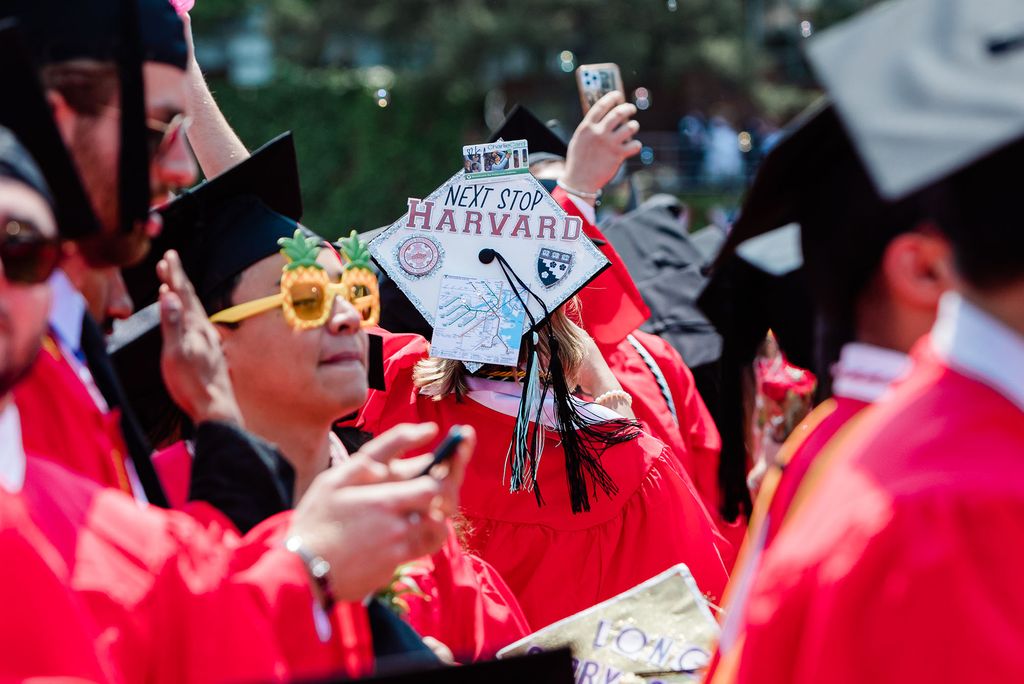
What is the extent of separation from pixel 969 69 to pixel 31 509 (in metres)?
1.33

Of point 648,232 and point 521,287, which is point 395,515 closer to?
point 521,287

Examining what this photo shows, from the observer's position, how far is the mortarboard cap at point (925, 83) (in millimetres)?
1486

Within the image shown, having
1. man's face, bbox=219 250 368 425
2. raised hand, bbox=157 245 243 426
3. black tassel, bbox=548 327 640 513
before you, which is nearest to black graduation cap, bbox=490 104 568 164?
black tassel, bbox=548 327 640 513

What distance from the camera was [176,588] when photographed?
1.95 meters

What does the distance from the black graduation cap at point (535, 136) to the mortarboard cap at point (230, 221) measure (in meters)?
1.88

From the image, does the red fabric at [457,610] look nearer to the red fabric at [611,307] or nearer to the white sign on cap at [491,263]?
the white sign on cap at [491,263]

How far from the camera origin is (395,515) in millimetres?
2035

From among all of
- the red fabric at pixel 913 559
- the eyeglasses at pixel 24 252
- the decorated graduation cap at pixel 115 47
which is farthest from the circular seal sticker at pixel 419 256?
the red fabric at pixel 913 559

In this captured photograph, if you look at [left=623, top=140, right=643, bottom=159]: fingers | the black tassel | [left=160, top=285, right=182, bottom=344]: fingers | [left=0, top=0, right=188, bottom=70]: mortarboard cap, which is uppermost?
[left=0, top=0, right=188, bottom=70]: mortarboard cap

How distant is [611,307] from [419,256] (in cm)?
79

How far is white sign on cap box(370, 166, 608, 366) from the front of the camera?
3.74 m

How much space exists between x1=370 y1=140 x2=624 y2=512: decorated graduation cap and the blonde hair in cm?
5

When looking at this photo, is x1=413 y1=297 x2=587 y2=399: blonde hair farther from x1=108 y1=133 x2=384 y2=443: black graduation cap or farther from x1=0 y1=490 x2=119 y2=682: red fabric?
x1=0 y1=490 x2=119 y2=682: red fabric

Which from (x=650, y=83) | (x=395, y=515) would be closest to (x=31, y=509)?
(x=395, y=515)
